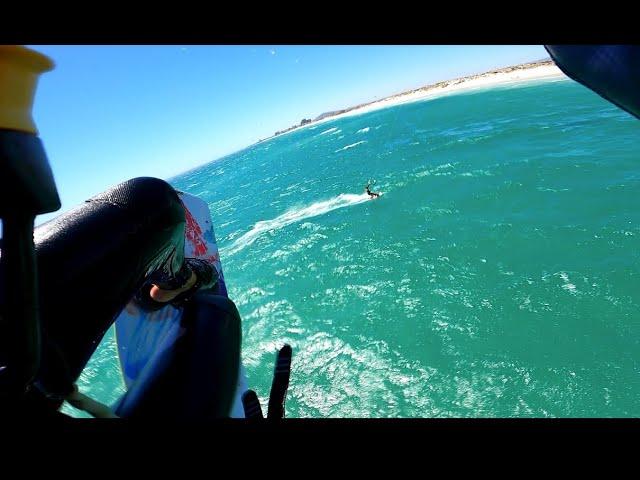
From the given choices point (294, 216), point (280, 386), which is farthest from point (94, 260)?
point (294, 216)

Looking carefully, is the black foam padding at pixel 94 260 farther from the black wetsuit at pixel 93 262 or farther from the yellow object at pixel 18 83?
the yellow object at pixel 18 83

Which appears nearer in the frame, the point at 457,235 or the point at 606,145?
the point at 457,235

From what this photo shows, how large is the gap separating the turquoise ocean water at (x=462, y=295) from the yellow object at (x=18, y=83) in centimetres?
695

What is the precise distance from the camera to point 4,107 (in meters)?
0.55

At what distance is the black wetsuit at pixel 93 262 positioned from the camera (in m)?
1.31

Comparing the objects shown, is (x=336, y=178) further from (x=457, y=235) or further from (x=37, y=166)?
(x=37, y=166)

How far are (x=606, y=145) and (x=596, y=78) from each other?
26.1 m

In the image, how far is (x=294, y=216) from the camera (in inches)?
930

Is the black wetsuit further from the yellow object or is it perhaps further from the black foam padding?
the yellow object

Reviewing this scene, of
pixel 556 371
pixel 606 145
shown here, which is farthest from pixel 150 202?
pixel 606 145

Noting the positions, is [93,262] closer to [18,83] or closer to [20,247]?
[20,247]

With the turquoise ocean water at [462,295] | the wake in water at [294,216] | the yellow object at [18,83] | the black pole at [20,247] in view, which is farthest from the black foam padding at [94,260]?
the wake in water at [294,216]

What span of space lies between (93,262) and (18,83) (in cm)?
120

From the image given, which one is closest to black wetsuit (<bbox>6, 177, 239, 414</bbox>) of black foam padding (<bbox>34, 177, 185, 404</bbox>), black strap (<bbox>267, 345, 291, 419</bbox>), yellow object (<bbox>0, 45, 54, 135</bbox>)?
black foam padding (<bbox>34, 177, 185, 404</bbox>)
